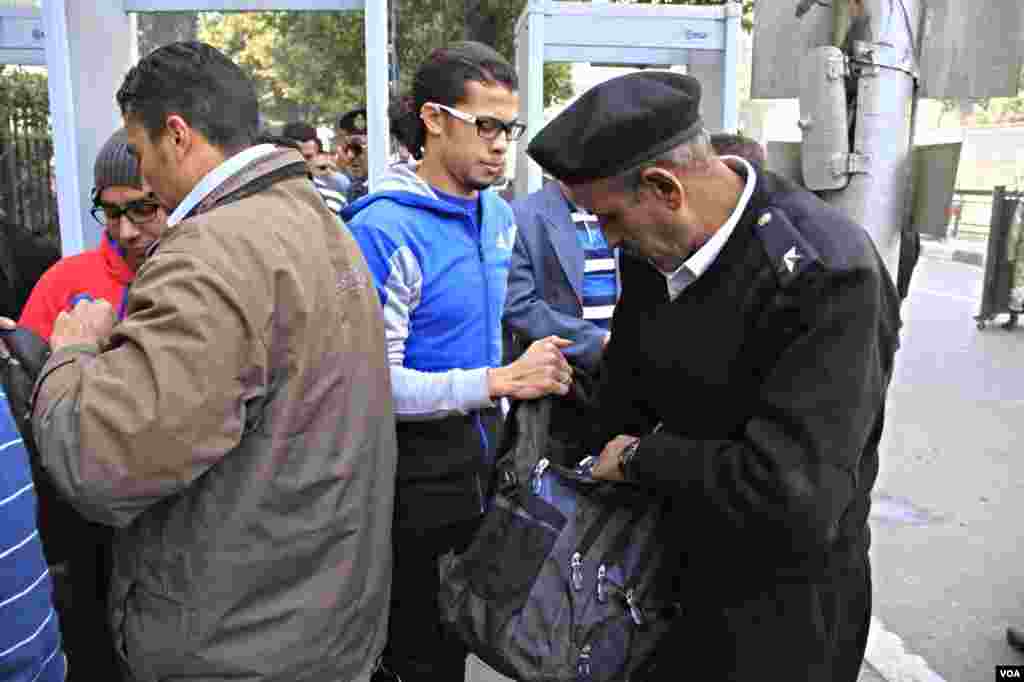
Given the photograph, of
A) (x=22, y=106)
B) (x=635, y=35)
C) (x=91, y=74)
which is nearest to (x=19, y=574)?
(x=91, y=74)

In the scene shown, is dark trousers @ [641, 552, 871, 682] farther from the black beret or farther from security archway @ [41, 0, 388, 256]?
security archway @ [41, 0, 388, 256]

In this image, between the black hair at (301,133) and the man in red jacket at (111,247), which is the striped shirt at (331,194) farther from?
the man in red jacket at (111,247)

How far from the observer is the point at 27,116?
5.71m

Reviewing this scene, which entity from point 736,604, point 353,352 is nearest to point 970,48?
point 736,604

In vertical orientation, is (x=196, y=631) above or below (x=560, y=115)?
below

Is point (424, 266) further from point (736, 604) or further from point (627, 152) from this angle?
point (736, 604)

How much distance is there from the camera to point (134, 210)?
7.83 feet

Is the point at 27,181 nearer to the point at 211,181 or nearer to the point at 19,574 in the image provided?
the point at 211,181

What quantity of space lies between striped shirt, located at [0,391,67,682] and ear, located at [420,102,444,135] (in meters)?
1.27

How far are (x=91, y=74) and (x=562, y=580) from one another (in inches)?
121

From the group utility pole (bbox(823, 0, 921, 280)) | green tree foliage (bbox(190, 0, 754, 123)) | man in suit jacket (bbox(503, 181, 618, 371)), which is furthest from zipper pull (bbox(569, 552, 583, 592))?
green tree foliage (bbox(190, 0, 754, 123))

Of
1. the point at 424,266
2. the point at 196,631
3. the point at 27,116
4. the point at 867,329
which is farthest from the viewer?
the point at 27,116

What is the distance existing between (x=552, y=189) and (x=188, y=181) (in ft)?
5.63

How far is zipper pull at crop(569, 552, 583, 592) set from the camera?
5.42ft
